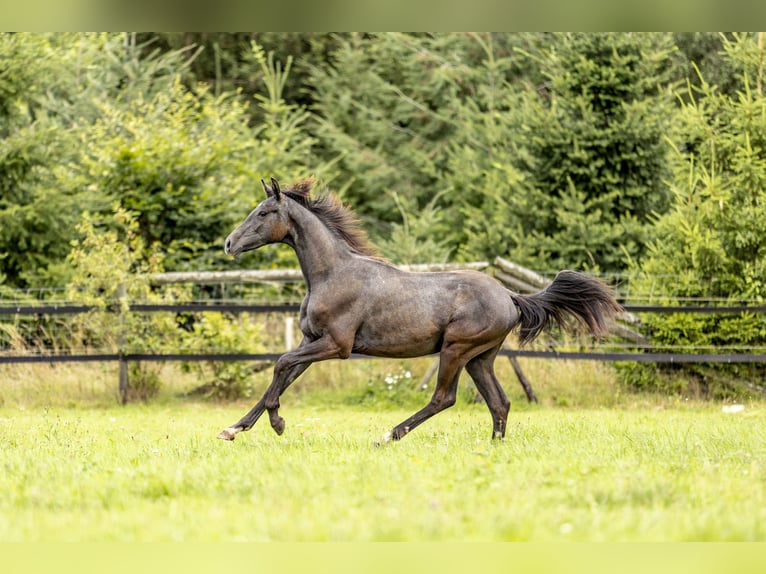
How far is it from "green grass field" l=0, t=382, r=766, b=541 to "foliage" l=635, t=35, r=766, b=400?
12.9ft

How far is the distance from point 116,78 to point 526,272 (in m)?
12.9

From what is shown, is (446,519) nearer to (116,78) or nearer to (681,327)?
(681,327)

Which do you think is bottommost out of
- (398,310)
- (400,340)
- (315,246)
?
(400,340)

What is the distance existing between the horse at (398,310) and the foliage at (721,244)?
4.74 m

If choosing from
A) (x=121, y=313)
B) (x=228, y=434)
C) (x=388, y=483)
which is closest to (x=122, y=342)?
(x=121, y=313)

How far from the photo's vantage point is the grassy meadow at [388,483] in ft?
14.7

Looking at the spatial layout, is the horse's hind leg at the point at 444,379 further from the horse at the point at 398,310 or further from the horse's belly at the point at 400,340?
the horse's belly at the point at 400,340

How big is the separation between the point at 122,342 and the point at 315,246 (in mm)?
5468

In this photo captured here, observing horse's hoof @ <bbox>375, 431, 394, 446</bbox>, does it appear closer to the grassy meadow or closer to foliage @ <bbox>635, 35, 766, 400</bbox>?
the grassy meadow

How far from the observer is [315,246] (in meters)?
8.45

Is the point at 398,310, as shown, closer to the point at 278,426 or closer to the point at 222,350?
the point at 278,426

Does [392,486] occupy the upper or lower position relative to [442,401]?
upper

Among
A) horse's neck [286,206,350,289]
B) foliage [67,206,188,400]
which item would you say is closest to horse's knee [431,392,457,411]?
horse's neck [286,206,350,289]

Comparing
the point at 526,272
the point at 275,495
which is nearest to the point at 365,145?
the point at 526,272
